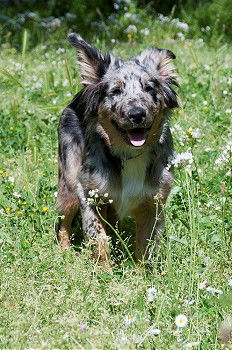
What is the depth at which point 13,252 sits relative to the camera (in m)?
5.09

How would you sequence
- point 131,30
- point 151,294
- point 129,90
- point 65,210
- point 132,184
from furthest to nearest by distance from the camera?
point 131,30 < point 65,210 < point 132,184 < point 129,90 < point 151,294

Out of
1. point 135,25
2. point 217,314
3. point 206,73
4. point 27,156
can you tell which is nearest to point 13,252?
point 217,314

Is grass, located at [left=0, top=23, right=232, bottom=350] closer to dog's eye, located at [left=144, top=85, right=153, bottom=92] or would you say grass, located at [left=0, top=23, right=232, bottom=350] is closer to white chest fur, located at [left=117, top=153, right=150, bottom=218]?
white chest fur, located at [left=117, top=153, right=150, bottom=218]

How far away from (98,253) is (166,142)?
1.01m

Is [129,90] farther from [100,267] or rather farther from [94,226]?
[100,267]

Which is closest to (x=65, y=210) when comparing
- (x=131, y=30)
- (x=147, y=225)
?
(x=147, y=225)

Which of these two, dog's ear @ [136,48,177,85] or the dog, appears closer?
the dog

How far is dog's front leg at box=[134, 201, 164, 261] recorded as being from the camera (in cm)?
547

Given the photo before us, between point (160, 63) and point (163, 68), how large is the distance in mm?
46

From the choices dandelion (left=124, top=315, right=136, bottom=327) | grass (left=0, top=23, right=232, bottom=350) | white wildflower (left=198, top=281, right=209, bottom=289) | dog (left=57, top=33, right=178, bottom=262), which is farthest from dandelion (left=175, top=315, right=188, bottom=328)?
dog (left=57, top=33, right=178, bottom=262)

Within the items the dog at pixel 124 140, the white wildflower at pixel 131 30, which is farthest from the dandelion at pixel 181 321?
the white wildflower at pixel 131 30

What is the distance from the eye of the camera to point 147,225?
5570 millimetres

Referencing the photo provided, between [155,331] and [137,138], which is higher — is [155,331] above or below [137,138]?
below

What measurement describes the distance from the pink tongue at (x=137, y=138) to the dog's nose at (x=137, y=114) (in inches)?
5.7
